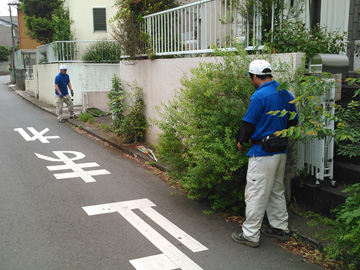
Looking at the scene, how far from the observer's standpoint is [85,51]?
58.2ft

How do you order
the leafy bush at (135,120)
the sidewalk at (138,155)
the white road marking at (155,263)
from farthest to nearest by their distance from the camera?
the leafy bush at (135,120) → the sidewalk at (138,155) → the white road marking at (155,263)

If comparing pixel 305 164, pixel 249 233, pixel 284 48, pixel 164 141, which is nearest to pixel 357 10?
pixel 284 48

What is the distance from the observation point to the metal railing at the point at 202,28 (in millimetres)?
6184

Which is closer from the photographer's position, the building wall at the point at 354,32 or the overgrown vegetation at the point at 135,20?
the building wall at the point at 354,32

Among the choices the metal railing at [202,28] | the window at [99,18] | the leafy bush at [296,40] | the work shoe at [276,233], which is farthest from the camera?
the window at [99,18]

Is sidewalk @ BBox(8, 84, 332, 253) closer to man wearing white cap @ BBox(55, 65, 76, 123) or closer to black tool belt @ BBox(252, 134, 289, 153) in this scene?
man wearing white cap @ BBox(55, 65, 76, 123)

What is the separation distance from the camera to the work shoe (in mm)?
4602

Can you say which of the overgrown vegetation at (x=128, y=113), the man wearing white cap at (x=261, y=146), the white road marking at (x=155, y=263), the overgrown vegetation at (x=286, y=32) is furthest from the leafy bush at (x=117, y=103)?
the white road marking at (x=155, y=263)

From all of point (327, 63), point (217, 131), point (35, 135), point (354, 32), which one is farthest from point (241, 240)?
point (35, 135)

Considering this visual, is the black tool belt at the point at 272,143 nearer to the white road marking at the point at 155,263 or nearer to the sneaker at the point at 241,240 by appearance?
the sneaker at the point at 241,240

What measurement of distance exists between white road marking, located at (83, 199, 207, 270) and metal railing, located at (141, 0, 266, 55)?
9.25 feet

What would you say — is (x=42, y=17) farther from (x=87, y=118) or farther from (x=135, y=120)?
(x=135, y=120)

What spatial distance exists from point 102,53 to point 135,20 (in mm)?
8341

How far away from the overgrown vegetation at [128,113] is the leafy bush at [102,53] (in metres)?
7.35
